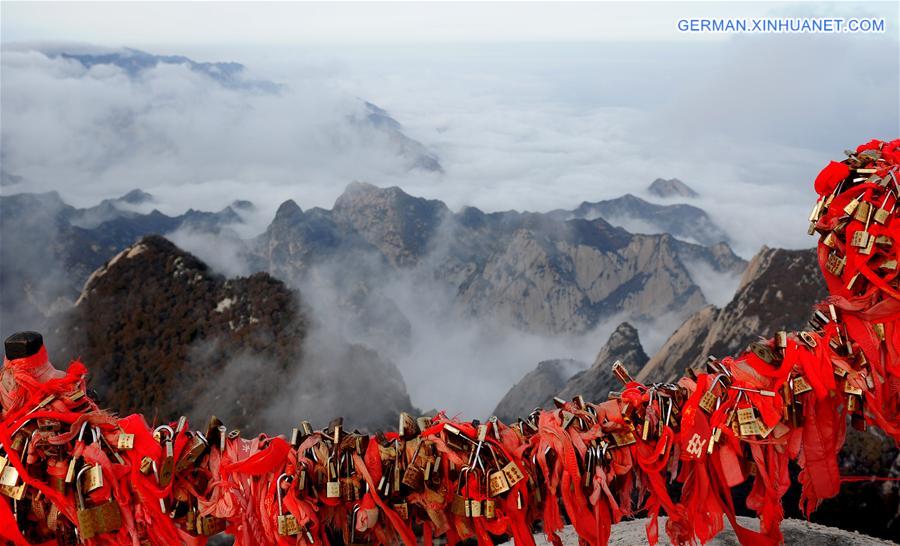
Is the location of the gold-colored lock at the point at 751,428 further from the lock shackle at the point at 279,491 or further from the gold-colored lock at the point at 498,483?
the lock shackle at the point at 279,491

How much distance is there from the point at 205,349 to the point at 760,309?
19.4 meters

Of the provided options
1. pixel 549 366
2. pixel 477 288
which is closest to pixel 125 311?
pixel 549 366

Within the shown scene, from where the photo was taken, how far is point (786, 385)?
444 centimetres

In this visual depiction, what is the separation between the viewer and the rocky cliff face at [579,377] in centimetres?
3756

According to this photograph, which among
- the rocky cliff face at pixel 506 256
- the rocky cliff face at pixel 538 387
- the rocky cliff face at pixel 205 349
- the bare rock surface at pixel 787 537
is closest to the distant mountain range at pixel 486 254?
the rocky cliff face at pixel 506 256

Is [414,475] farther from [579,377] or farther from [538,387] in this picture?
[538,387]

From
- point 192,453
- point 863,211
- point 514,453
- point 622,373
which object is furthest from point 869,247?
point 192,453

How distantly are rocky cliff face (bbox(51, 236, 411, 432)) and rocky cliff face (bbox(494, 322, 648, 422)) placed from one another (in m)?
6.84

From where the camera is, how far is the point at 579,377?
4138 cm

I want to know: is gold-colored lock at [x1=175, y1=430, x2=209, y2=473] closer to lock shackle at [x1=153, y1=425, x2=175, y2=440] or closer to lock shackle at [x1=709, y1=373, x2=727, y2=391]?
lock shackle at [x1=153, y1=425, x2=175, y2=440]

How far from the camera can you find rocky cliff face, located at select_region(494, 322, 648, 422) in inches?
1479

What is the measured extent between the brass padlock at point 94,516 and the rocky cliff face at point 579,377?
63.3ft

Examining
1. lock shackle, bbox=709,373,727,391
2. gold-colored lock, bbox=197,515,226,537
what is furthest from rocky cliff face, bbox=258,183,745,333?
lock shackle, bbox=709,373,727,391

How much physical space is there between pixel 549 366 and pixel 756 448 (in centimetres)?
5378
